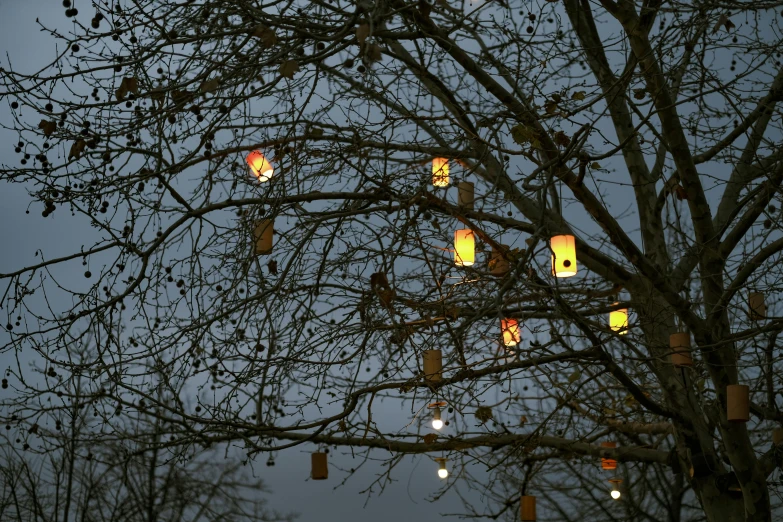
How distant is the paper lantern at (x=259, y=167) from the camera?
3.54m

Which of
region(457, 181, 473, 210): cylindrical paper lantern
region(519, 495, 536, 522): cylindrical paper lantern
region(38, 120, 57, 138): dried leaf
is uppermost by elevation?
region(38, 120, 57, 138): dried leaf

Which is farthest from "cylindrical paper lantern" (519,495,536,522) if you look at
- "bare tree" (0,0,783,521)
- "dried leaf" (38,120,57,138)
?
"dried leaf" (38,120,57,138)

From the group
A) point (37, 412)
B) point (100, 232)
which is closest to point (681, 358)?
point (100, 232)

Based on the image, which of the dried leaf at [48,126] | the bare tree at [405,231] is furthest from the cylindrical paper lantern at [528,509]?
the dried leaf at [48,126]

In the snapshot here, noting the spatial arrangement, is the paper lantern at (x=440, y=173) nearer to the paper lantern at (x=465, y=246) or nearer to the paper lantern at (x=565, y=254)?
the paper lantern at (x=465, y=246)

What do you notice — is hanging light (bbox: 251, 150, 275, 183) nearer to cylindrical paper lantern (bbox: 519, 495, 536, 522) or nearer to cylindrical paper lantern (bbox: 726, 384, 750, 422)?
cylindrical paper lantern (bbox: 726, 384, 750, 422)

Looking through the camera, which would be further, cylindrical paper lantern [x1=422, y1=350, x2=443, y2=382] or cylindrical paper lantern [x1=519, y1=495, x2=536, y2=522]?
cylindrical paper lantern [x1=519, y1=495, x2=536, y2=522]

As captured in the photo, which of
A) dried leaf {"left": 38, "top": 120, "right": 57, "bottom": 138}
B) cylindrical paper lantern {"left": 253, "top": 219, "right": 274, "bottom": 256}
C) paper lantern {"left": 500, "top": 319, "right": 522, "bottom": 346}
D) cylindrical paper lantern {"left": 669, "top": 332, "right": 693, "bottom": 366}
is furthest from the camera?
cylindrical paper lantern {"left": 669, "top": 332, "right": 693, "bottom": 366}

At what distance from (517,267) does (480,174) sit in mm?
1444

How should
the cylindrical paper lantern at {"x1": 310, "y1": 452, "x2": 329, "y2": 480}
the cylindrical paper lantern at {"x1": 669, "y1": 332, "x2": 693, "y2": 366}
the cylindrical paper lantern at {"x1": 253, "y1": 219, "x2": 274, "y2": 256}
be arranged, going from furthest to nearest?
the cylindrical paper lantern at {"x1": 310, "y1": 452, "x2": 329, "y2": 480} < the cylindrical paper lantern at {"x1": 669, "y1": 332, "x2": 693, "y2": 366} < the cylindrical paper lantern at {"x1": 253, "y1": 219, "x2": 274, "y2": 256}

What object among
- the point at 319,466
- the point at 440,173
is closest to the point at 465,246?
the point at 440,173

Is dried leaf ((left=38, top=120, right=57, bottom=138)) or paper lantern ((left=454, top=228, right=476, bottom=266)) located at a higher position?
dried leaf ((left=38, top=120, right=57, bottom=138))

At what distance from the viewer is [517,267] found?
9.87 ft

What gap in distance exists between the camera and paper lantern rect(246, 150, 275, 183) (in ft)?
11.6
